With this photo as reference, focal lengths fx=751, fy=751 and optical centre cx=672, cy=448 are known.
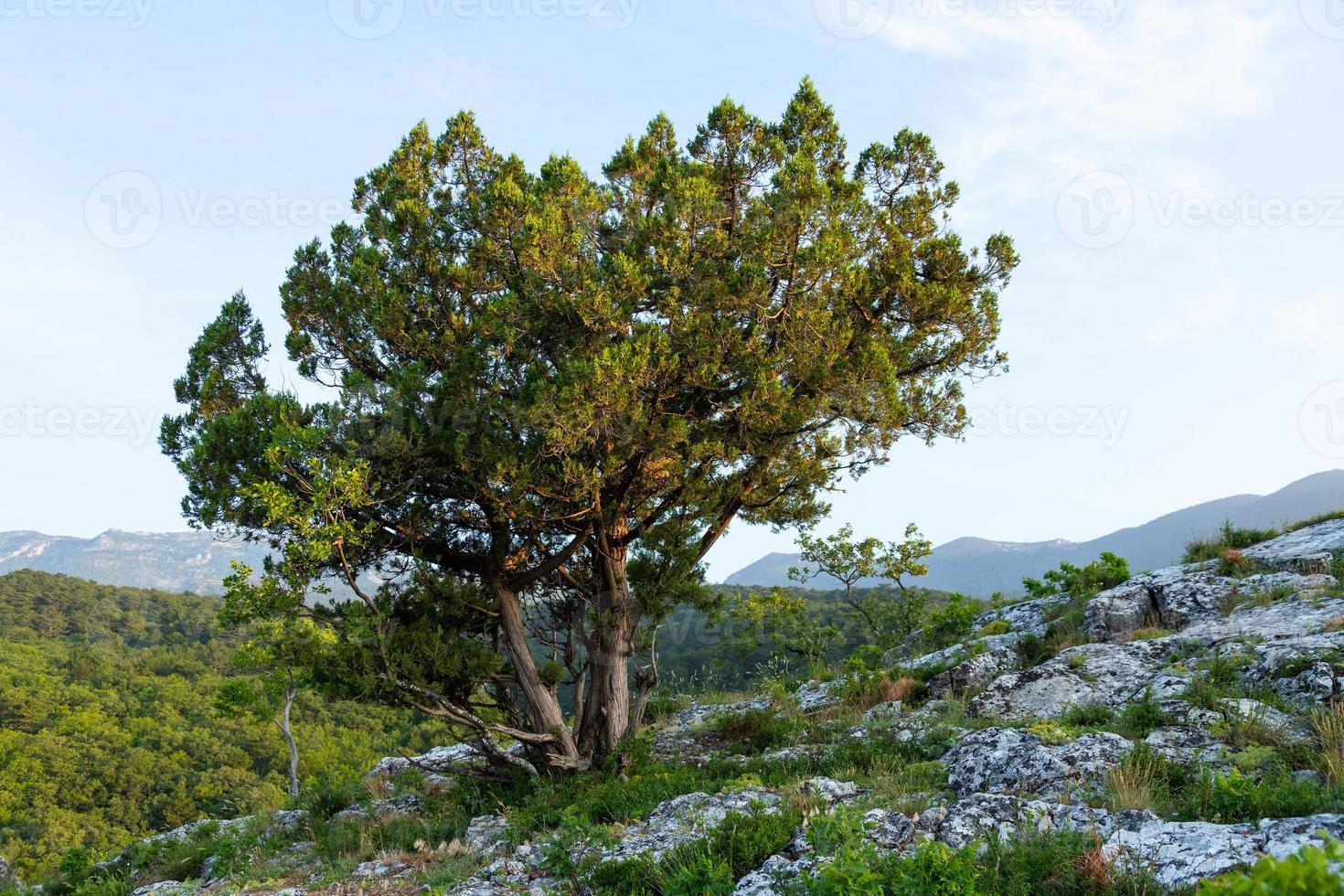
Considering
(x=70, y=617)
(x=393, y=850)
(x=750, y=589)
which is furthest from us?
(x=70, y=617)

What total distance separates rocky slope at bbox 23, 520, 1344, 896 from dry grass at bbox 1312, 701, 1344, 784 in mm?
26

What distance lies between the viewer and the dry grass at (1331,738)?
5.64 meters

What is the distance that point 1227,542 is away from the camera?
14.2 m

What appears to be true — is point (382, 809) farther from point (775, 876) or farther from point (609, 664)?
→ point (775, 876)

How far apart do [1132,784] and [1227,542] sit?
10.5 m

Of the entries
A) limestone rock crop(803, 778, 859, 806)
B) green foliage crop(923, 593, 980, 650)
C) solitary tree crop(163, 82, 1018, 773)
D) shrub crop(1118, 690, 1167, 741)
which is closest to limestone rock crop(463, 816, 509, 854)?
solitary tree crop(163, 82, 1018, 773)

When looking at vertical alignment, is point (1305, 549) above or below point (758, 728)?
above

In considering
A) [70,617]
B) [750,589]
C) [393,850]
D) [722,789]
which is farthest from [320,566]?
[70,617]

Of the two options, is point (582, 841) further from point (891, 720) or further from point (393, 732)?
point (393, 732)

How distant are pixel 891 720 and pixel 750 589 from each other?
2363cm

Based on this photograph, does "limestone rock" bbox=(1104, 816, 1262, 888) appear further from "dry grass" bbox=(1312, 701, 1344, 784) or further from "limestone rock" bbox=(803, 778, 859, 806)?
"limestone rock" bbox=(803, 778, 859, 806)

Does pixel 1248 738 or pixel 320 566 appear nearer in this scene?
pixel 1248 738

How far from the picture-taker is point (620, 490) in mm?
11812

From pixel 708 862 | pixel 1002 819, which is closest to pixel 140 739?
pixel 708 862
